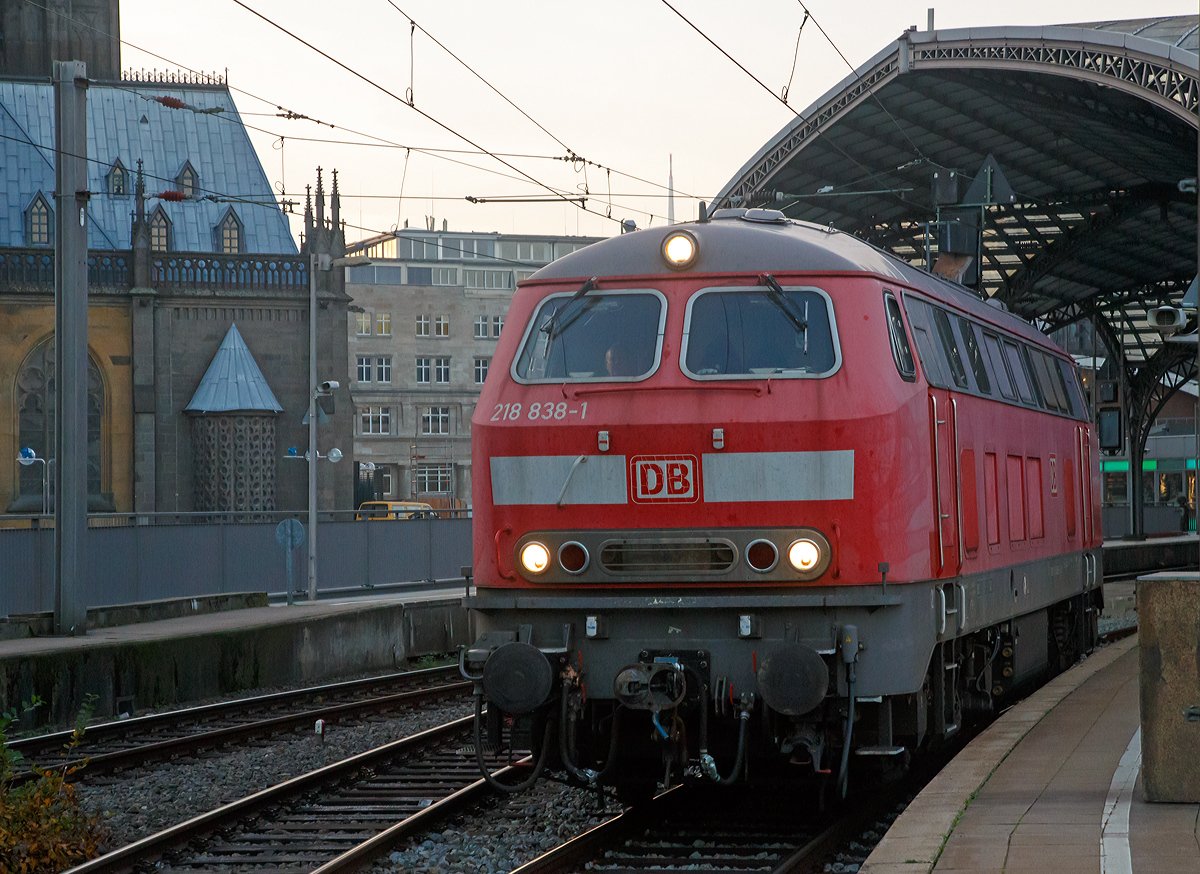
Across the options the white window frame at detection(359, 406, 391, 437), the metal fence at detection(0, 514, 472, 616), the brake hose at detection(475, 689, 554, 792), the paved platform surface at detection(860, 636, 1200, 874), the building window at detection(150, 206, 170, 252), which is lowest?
the paved platform surface at detection(860, 636, 1200, 874)

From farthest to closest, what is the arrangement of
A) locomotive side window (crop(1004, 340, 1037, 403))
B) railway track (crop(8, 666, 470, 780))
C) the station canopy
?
1. the station canopy
2. railway track (crop(8, 666, 470, 780))
3. locomotive side window (crop(1004, 340, 1037, 403))

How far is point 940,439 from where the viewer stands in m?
9.74

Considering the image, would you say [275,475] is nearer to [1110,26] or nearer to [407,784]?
[1110,26]

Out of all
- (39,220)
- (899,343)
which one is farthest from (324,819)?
(39,220)

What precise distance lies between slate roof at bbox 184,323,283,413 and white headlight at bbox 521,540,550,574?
42.5 metres

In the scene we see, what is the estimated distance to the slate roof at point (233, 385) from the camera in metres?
50.3

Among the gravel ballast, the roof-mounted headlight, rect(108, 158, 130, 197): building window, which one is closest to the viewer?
the roof-mounted headlight

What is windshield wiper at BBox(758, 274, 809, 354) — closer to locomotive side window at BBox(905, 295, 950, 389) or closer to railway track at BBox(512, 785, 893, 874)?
locomotive side window at BBox(905, 295, 950, 389)

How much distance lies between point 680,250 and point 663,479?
1.53 meters

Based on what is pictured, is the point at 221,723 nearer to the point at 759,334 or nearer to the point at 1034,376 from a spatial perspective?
the point at 1034,376

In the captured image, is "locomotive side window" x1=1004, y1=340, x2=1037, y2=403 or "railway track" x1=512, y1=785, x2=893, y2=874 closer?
"railway track" x1=512, y1=785, x2=893, y2=874

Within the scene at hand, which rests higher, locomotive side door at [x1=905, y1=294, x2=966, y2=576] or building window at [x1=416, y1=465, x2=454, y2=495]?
building window at [x1=416, y1=465, x2=454, y2=495]

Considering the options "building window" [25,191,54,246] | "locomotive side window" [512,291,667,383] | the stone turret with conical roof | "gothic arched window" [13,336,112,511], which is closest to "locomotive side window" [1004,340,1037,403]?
A: "locomotive side window" [512,291,667,383]

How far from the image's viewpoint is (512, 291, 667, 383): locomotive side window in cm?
940
